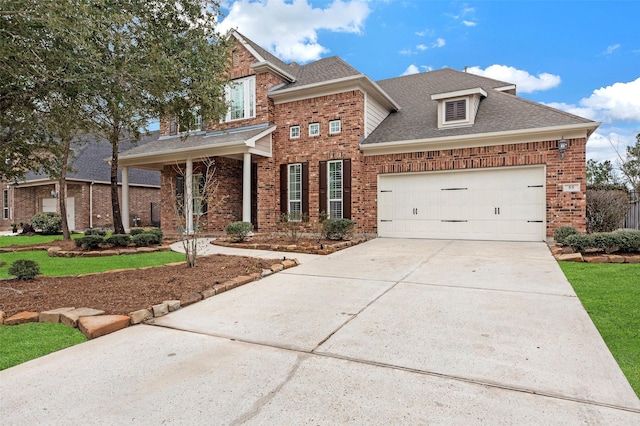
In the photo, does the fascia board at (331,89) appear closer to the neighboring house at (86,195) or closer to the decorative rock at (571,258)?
the decorative rock at (571,258)

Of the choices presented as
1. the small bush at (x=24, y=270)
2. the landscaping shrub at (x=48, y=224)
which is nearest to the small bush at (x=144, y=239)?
the small bush at (x=24, y=270)

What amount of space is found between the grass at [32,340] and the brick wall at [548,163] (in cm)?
1013

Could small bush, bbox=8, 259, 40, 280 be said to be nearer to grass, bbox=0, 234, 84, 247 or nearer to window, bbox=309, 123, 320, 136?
grass, bbox=0, 234, 84, 247

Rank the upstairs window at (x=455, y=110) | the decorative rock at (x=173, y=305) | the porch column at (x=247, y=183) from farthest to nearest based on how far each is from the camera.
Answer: the porch column at (x=247, y=183)
the upstairs window at (x=455, y=110)
the decorative rock at (x=173, y=305)

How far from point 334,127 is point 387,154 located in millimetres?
2108

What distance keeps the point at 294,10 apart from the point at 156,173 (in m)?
16.3

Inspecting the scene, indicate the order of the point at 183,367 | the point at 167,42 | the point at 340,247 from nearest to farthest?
1. the point at 183,367
2. the point at 167,42
3. the point at 340,247

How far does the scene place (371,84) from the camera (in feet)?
40.0

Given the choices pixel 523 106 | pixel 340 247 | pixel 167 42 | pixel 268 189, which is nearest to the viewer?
pixel 167 42

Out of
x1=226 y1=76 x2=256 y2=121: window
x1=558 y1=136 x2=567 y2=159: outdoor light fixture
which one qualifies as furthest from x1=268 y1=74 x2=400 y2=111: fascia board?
x1=558 y1=136 x2=567 y2=159: outdoor light fixture

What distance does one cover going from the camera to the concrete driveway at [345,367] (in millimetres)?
2309

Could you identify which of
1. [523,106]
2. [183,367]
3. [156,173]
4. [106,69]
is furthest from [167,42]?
[156,173]

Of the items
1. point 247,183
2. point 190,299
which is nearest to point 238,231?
point 247,183

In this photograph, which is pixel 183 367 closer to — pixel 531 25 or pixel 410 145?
pixel 410 145
